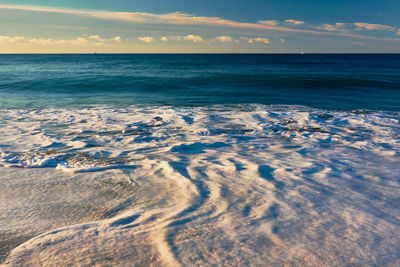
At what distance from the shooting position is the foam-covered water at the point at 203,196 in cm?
230

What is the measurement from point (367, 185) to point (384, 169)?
847 millimetres

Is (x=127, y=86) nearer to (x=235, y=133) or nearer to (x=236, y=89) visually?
(x=236, y=89)

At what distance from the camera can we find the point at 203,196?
10.7ft

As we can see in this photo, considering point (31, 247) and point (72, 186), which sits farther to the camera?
point (72, 186)

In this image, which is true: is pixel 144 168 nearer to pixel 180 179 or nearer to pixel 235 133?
pixel 180 179

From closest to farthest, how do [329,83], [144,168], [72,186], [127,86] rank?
[72,186]
[144,168]
[127,86]
[329,83]

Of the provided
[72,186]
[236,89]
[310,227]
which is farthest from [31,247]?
[236,89]

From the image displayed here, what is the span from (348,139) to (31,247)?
5.88m

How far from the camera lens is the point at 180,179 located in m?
3.78

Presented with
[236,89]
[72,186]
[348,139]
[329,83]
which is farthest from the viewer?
[329,83]

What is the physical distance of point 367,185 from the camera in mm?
3648

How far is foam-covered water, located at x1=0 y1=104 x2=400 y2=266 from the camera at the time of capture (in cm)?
230

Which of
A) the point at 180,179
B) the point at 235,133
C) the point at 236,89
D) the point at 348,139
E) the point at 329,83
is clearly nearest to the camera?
the point at 180,179

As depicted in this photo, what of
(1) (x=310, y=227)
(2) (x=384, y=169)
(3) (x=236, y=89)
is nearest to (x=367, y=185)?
(2) (x=384, y=169)
